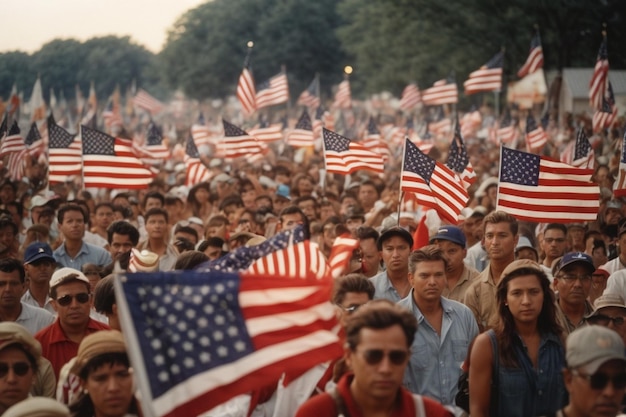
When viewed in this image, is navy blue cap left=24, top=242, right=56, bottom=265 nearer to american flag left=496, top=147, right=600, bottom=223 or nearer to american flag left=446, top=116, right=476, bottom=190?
american flag left=496, top=147, right=600, bottom=223

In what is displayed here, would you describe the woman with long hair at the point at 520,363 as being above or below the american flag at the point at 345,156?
below

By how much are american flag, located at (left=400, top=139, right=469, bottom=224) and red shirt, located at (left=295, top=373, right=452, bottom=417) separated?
→ 753 cm

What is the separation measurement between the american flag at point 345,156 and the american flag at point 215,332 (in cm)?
1163

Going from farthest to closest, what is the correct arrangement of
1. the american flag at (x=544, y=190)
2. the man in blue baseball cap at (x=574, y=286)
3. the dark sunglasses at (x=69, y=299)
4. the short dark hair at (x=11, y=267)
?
the american flag at (x=544, y=190) → the short dark hair at (x=11, y=267) → the man in blue baseball cap at (x=574, y=286) → the dark sunglasses at (x=69, y=299)

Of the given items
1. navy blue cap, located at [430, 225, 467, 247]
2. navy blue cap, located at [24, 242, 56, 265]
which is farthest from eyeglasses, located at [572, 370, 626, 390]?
navy blue cap, located at [24, 242, 56, 265]

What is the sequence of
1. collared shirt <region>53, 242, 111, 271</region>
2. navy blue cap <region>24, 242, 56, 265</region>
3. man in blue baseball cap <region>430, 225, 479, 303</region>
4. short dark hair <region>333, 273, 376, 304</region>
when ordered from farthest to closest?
collared shirt <region>53, 242, 111, 271</region>
navy blue cap <region>24, 242, 56, 265</region>
man in blue baseball cap <region>430, 225, 479, 303</region>
short dark hair <region>333, 273, 376, 304</region>

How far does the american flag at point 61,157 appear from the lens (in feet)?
60.1

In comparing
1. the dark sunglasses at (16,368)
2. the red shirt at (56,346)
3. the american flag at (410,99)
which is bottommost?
the red shirt at (56,346)

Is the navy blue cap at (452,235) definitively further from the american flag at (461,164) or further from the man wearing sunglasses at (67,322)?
the american flag at (461,164)

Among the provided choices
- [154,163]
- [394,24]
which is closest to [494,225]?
[154,163]

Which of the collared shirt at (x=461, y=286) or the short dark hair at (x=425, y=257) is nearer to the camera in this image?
the short dark hair at (x=425, y=257)

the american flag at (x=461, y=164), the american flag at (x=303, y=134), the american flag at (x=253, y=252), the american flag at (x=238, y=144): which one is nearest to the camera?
the american flag at (x=253, y=252)

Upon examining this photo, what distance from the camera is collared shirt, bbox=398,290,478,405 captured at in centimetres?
729

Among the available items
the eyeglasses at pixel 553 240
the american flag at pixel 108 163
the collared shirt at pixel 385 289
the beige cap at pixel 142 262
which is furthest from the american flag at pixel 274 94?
the collared shirt at pixel 385 289
